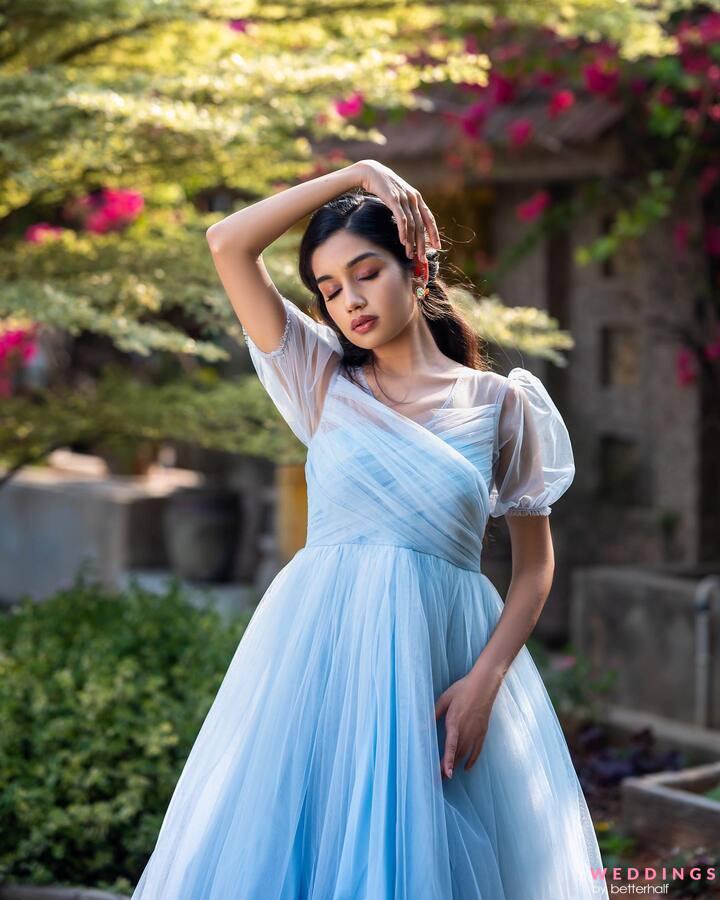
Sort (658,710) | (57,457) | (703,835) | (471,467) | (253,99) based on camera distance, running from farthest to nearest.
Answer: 1. (57,457)
2. (658,710)
3. (253,99)
4. (703,835)
5. (471,467)

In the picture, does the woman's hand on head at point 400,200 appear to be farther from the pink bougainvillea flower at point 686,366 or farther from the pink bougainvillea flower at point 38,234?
the pink bougainvillea flower at point 686,366

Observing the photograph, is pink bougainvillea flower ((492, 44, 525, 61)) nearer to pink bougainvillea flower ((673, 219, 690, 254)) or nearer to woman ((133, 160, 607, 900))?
pink bougainvillea flower ((673, 219, 690, 254))

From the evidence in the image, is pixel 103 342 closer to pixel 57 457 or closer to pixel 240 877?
pixel 57 457

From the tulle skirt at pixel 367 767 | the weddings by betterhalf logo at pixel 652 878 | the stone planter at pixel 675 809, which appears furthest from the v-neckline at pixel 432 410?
the stone planter at pixel 675 809

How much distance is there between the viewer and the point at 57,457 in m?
11.8

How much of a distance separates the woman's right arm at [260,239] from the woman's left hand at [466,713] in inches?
29.1

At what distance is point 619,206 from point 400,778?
524 centimetres

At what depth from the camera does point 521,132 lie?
6637 mm

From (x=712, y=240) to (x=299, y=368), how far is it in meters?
4.48

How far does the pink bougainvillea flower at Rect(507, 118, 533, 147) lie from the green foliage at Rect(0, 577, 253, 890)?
318cm

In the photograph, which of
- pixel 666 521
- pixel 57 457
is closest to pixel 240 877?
pixel 666 521

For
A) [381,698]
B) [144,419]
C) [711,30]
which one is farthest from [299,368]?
[711,30]

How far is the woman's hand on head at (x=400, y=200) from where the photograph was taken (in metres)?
2.40

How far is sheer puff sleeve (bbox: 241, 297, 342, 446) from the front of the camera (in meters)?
2.59
